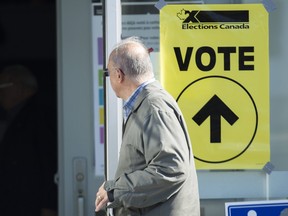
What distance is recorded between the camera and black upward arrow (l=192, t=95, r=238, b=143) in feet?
16.0

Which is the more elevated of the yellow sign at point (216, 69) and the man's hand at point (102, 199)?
the yellow sign at point (216, 69)

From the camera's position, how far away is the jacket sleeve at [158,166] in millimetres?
3594

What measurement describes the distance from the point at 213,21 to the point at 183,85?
0.43 m

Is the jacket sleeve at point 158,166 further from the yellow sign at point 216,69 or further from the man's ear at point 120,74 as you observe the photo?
the yellow sign at point 216,69

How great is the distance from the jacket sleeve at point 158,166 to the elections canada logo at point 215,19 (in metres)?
1.30

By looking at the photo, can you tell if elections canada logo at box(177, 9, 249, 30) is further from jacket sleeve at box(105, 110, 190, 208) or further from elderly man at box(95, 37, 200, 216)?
jacket sleeve at box(105, 110, 190, 208)

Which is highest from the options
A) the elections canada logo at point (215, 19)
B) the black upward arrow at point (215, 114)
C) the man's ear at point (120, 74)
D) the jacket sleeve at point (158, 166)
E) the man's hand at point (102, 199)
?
the elections canada logo at point (215, 19)

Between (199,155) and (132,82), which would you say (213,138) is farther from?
(132,82)

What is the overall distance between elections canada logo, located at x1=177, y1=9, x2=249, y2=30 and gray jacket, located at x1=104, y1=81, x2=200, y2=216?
1.14 meters
